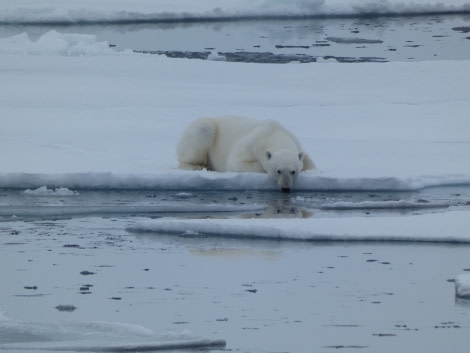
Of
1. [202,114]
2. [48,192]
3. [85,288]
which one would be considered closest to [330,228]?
[85,288]

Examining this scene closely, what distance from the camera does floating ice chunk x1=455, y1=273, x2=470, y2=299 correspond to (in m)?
5.35

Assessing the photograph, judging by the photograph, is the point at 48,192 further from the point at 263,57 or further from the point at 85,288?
the point at 263,57

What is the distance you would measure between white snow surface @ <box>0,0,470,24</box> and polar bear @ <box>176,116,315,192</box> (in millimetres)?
12942

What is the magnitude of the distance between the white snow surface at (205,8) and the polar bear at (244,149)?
42.5ft

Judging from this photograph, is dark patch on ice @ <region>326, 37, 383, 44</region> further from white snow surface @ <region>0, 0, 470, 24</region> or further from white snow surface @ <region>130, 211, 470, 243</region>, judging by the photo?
white snow surface @ <region>130, 211, 470, 243</region>

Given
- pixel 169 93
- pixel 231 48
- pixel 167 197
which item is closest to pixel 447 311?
pixel 167 197

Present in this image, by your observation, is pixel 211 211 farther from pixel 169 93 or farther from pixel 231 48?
pixel 231 48

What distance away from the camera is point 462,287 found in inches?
212

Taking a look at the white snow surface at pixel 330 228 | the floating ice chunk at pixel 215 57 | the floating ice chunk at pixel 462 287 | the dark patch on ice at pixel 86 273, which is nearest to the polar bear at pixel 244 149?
the white snow surface at pixel 330 228

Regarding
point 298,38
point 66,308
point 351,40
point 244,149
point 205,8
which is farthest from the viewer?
point 205,8

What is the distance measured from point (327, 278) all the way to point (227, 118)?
348 centimetres

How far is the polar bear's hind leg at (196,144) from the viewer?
28.8 feet

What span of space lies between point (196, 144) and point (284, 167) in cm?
90

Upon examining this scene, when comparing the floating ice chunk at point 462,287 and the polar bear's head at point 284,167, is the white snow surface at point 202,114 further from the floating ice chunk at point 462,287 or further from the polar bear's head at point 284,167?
the floating ice chunk at point 462,287
